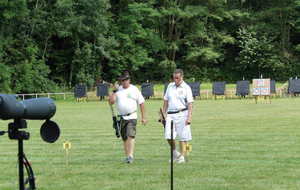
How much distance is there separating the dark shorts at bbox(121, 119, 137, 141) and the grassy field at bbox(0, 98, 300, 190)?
0.56m

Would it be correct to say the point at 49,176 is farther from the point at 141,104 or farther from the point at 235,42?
the point at 235,42

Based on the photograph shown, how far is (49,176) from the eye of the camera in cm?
1097

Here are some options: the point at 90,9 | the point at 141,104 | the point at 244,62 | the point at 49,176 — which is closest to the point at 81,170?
the point at 49,176

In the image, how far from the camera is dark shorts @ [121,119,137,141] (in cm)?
1255

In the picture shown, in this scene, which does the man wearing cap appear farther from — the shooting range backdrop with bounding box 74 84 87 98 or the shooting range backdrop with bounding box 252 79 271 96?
the shooting range backdrop with bounding box 74 84 87 98

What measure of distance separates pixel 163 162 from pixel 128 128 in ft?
2.99

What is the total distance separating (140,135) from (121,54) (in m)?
42.4

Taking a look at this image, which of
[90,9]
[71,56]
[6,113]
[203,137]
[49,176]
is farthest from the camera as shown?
[71,56]

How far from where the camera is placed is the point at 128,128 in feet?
41.3

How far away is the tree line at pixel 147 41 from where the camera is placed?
170 ft

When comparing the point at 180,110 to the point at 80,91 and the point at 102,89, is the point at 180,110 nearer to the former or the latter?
the point at 102,89

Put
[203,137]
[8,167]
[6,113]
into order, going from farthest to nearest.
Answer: [203,137] → [8,167] → [6,113]

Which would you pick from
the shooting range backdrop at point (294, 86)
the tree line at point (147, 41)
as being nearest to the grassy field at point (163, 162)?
the shooting range backdrop at point (294, 86)

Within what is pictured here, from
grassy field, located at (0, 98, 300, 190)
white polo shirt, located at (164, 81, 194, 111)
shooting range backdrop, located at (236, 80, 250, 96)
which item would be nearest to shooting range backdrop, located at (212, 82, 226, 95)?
shooting range backdrop, located at (236, 80, 250, 96)
